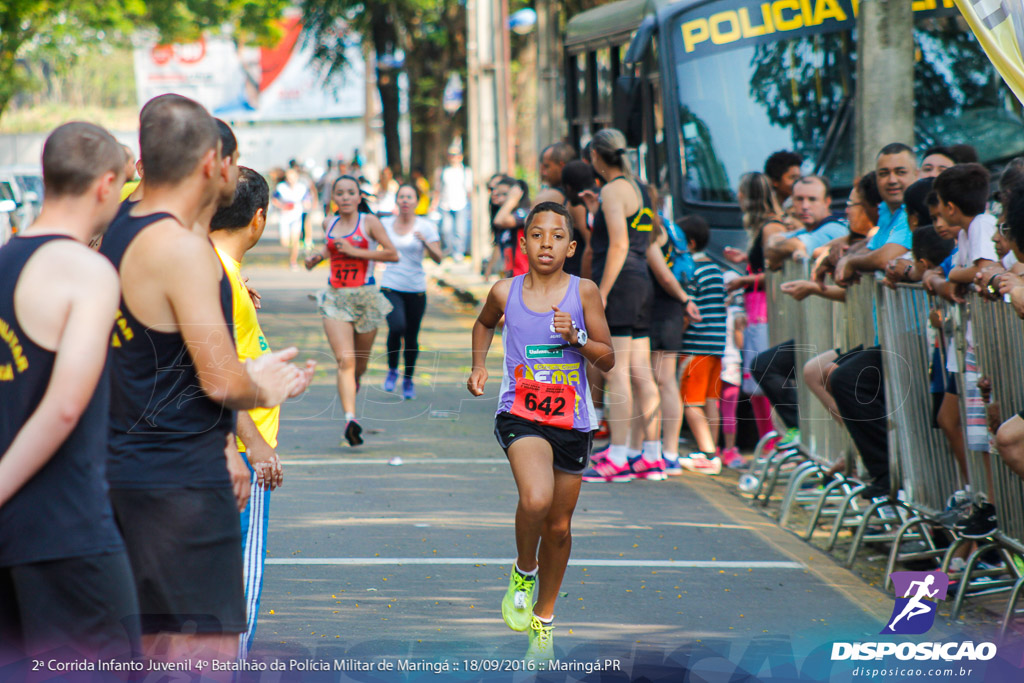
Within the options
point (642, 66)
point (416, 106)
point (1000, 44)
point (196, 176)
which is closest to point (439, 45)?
point (416, 106)

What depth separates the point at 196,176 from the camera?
10.8ft

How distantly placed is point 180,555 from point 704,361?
21.4ft

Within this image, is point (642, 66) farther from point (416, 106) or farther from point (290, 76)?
point (290, 76)

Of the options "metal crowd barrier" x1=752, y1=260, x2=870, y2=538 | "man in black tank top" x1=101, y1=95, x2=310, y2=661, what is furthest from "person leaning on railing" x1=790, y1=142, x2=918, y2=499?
"man in black tank top" x1=101, y1=95, x2=310, y2=661

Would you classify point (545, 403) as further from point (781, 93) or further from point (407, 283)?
point (781, 93)

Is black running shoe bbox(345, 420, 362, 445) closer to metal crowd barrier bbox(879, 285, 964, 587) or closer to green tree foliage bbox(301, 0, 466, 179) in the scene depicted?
metal crowd barrier bbox(879, 285, 964, 587)

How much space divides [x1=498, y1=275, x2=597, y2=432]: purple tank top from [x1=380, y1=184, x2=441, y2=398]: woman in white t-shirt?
599 centimetres

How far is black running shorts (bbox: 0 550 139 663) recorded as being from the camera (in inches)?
119

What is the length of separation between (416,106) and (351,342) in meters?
27.8

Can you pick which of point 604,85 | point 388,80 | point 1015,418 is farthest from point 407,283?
point 388,80

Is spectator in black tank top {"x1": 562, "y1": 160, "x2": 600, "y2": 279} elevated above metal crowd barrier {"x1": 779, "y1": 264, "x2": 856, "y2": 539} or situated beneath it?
elevated above

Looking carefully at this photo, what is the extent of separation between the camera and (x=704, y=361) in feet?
30.9

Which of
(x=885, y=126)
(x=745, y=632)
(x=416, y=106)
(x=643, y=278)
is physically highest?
(x=416, y=106)

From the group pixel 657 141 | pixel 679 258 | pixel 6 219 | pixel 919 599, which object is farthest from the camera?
pixel 6 219
